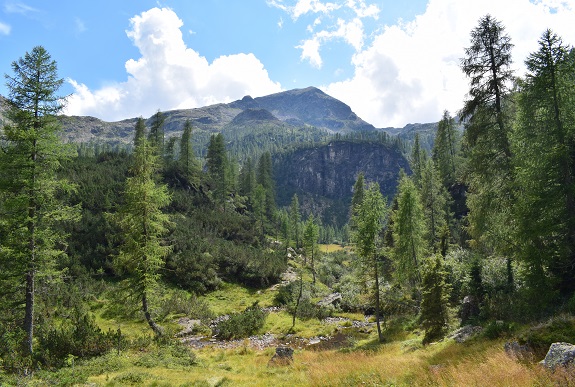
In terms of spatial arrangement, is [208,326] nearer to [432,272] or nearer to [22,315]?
[22,315]

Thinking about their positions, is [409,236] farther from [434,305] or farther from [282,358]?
[282,358]

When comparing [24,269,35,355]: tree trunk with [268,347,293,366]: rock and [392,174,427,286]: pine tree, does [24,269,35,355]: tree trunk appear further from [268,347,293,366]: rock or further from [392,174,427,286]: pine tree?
[392,174,427,286]: pine tree

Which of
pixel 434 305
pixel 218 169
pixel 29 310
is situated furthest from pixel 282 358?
pixel 218 169

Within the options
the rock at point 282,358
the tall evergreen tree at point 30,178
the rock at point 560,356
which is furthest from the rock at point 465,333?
the tall evergreen tree at point 30,178

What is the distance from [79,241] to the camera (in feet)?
116

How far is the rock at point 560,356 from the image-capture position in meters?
7.72

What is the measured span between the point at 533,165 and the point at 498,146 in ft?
12.8

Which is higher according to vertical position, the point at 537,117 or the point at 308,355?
the point at 537,117

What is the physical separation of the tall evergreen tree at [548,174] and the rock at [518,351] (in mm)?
5376

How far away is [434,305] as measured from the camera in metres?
19.6

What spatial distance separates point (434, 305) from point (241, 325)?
54.0ft

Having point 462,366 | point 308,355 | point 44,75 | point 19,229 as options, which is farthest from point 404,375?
point 44,75

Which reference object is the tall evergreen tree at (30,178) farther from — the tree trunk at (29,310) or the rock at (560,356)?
the rock at (560,356)

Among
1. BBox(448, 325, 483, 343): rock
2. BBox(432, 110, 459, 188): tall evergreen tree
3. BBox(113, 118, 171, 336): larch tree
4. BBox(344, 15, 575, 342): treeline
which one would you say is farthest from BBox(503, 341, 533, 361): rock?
BBox(432, 110, 459, 188): tall evergreen tree
